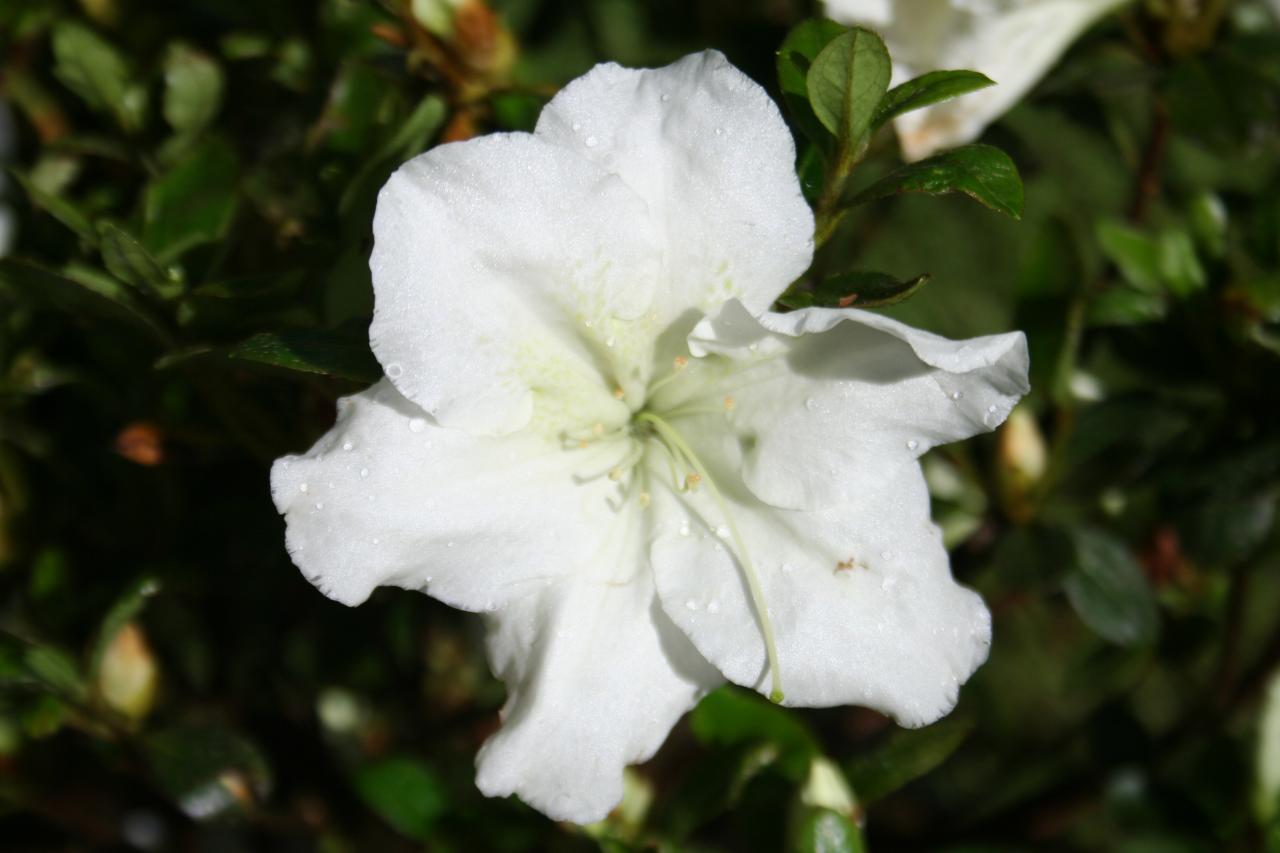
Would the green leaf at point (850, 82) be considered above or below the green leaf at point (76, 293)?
A: above

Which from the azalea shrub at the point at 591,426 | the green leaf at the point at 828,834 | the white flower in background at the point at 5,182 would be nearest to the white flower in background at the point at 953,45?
the azalea shrub at the point at 591,426

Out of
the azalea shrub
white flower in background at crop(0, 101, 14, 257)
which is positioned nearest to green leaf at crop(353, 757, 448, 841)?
the azalea shrub

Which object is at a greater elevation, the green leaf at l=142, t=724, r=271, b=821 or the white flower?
the white flower

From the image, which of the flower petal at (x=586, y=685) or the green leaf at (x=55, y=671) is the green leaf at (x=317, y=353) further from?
the green leaf at (x=55, y=671)

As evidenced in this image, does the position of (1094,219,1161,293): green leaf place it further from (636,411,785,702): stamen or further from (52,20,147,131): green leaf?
(52,20,147,131): green leaf

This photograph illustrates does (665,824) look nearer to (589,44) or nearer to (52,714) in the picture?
(52,714)

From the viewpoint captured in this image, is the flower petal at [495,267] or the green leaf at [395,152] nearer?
the flower petal at [495,267]
